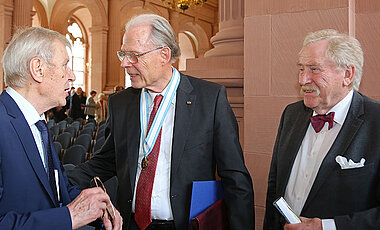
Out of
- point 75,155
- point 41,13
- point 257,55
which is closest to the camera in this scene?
point 257,55

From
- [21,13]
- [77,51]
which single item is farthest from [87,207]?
[77,51]

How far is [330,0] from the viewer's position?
7.88 feet

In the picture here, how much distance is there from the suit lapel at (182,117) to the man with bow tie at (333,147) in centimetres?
53

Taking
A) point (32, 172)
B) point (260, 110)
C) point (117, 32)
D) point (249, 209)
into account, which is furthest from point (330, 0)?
point (117, 32)

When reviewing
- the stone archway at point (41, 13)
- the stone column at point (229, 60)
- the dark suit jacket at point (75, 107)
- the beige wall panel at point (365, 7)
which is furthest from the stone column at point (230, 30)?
the stone archway at point (41, 13)

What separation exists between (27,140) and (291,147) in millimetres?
1226

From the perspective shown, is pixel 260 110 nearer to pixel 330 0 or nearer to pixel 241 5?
pixel 330 0

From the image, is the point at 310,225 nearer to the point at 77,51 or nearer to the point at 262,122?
the point at 262,122

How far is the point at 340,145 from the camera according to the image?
1594mm

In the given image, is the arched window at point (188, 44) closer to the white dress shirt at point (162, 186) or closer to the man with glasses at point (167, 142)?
the man with glasses at point (167, 142)

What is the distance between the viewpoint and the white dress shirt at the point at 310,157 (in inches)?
66.1

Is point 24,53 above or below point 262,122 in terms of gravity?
above

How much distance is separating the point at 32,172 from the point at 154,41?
2.92ft

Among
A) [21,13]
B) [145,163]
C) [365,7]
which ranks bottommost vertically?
[145,163]
